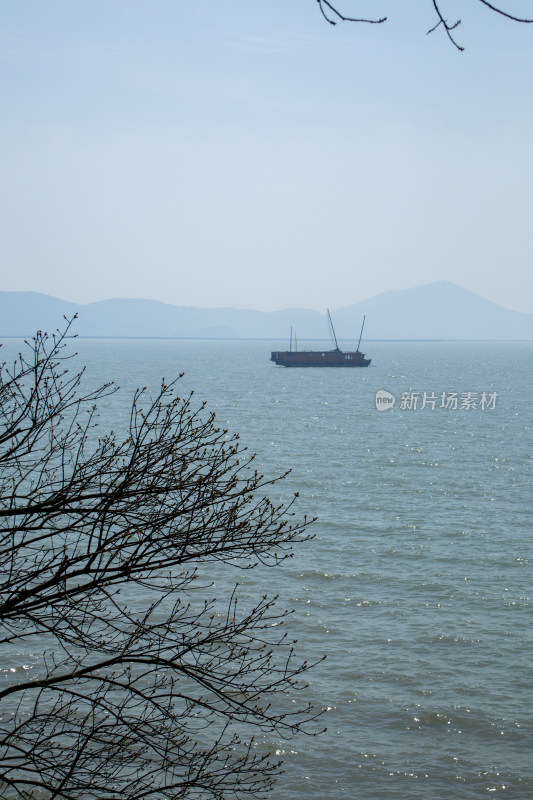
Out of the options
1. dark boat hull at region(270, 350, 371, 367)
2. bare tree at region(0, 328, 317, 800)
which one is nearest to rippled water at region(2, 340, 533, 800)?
bare tree at region(0, 328, 317, 800)

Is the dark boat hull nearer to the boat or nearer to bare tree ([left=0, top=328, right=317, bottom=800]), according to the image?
the boat

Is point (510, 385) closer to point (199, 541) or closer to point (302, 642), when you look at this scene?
point (302, 642)

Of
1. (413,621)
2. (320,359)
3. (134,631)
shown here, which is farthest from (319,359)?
(134,631)

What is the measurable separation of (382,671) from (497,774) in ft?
13.8

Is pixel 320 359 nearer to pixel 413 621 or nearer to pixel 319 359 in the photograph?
pixel 319 359

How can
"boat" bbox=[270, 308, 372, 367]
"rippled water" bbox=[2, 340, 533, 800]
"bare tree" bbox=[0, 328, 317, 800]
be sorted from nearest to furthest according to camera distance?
1. "bare tree" bbox=[0, 328, 317, 800]
2. "rippled water" bbox=[2, 340, 533, 800]
3. "boat" bbox=[270, 308, 372, 367]

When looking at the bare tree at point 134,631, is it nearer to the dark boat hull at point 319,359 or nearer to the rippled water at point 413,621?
the rippled water at point 413,621

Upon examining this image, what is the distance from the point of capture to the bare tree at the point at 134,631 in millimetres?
7789

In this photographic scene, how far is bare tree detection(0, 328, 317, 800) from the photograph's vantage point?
7789 millimetres

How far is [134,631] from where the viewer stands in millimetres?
9773

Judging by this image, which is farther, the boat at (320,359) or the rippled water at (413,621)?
the boat at (320,359)

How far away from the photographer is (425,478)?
147 ft

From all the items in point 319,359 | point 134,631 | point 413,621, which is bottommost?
point 413,621

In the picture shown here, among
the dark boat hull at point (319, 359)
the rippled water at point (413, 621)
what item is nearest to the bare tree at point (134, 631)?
the rippled water at point (413, 621)
